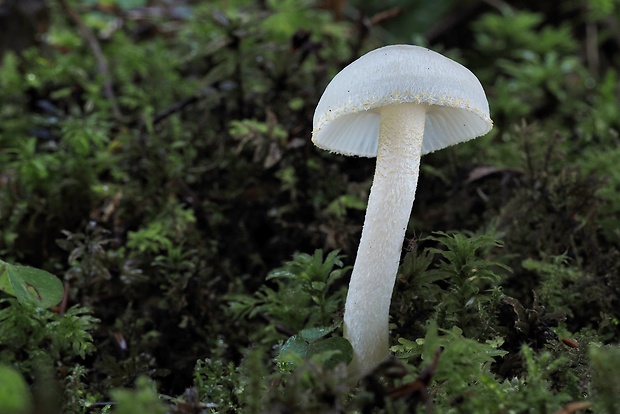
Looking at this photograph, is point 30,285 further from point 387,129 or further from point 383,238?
point 387,129

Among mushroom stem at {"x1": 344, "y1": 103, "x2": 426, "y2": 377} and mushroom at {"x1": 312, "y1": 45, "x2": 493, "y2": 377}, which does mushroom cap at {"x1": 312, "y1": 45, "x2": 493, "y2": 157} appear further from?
mushroom stem at {"x1": 344, "y1": 103, "x2": 426, "y2": 377}

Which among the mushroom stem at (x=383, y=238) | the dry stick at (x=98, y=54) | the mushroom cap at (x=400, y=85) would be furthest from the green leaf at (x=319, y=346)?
the dry stick at (x=98, y=54)

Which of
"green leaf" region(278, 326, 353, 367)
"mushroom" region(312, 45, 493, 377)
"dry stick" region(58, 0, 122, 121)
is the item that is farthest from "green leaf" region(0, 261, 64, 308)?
"dry stick" region(58, 0, 122, 121)

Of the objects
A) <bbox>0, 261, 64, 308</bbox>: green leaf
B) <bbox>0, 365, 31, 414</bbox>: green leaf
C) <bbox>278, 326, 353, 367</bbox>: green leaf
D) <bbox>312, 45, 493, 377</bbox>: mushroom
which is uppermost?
<bbox>312, 45, 493, 377</bbox>: mushroom

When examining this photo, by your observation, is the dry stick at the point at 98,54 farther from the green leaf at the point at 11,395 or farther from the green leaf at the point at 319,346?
the green leaf at the point at 11,395

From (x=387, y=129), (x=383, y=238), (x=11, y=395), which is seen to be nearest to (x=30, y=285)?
(x=11, y=395)

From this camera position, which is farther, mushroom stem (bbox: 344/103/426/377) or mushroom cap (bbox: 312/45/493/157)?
mushroom stem (bbox: 344/103/426/377)

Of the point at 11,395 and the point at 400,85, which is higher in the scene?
the point at 400,85

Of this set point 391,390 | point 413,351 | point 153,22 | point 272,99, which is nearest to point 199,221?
point 272,99
